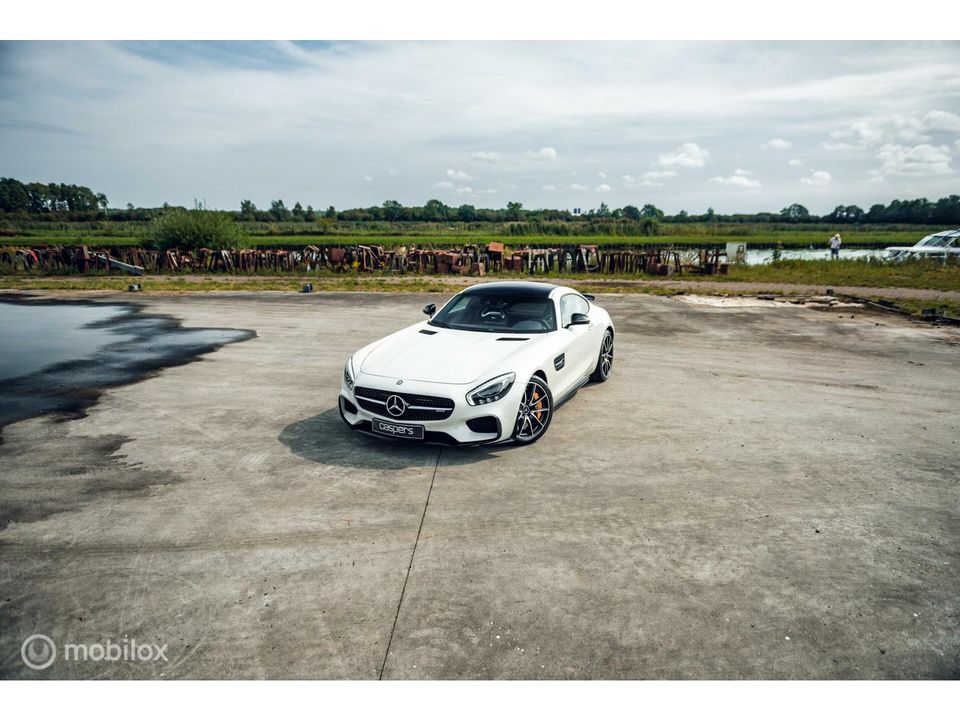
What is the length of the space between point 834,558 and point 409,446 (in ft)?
12.0

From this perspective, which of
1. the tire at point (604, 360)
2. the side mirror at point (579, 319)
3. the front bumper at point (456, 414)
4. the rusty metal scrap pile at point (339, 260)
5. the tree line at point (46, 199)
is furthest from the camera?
the tree line at point (46, 199)

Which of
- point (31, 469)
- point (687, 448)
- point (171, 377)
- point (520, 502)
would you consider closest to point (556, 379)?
point (687, 448)

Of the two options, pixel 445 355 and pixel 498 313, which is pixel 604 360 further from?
pixel 445 355

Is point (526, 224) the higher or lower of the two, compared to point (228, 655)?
higher

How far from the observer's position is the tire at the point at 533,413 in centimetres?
559

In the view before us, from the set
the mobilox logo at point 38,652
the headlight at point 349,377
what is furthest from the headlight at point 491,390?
the mobilox logo at point 38,652

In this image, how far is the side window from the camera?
6.89 meters

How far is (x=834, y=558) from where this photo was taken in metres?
3.79

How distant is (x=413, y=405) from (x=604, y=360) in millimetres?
3643

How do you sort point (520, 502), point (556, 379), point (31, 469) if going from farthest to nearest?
point (556, 379) → point (31, 469) → point (520, 502)

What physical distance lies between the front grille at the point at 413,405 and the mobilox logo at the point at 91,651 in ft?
8.82

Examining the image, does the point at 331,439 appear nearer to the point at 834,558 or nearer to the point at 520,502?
the point at 520,502

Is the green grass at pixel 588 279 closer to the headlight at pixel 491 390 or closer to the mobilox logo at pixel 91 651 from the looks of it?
the headlight at pixel 491 390

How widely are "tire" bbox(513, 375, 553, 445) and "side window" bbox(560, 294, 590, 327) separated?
3.89ft
